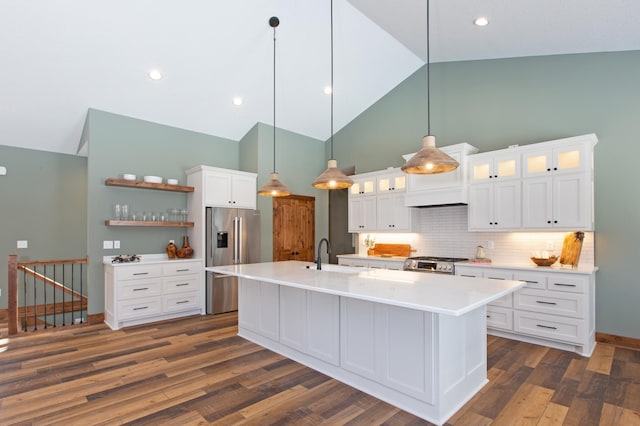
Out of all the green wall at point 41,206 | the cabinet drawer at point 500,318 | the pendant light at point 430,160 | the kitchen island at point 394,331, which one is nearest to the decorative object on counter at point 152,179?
the green wall at point 41,206

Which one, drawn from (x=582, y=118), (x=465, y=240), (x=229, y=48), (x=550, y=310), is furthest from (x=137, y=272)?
(x=582, y=118)

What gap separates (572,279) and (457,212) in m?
1.72

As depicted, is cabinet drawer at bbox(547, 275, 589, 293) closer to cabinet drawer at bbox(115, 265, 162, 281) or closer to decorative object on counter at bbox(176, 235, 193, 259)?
decorative object on counter at bbox(176, 235, 193, 259)

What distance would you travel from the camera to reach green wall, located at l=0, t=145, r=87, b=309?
5.54m

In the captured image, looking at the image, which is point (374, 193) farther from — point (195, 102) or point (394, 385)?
point (394, 385)

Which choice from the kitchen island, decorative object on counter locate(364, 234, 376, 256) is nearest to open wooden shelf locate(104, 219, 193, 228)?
the kitchen island

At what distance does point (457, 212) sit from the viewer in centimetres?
510

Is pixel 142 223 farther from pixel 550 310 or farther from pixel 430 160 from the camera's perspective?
pixel 550 310

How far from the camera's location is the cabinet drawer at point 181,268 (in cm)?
507

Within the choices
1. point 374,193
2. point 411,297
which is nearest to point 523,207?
point 374,193

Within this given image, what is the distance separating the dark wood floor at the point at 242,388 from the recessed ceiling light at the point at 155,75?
3370 mm

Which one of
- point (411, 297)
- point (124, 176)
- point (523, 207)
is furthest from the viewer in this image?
point (124, 176)

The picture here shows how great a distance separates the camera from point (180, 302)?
5.18 m

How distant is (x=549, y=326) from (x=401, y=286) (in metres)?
2.29
